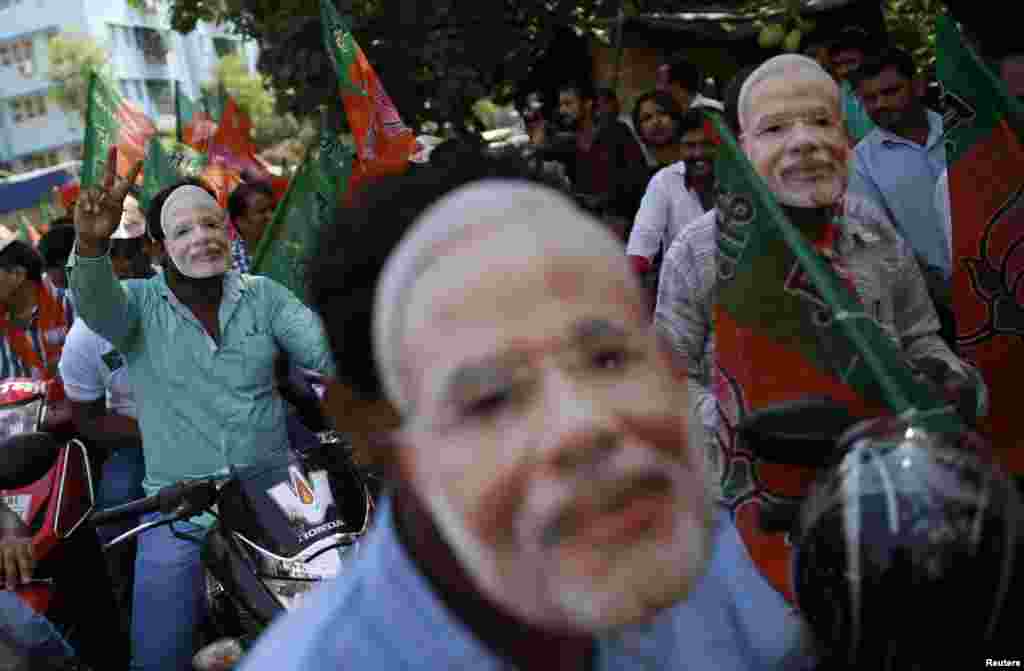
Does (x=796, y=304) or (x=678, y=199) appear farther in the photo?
(x=678, y=199)

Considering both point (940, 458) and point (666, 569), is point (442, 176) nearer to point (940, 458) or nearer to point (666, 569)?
point (666, 569)

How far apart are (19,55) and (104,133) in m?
67.2

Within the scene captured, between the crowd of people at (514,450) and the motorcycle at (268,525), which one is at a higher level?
the crowd of people at (514,450)

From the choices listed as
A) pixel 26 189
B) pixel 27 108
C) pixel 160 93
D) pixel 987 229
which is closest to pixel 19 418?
pixel 987 229

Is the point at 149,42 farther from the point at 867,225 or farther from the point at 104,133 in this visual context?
the point at 867,225

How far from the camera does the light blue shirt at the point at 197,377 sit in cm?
441

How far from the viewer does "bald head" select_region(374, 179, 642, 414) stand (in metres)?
1.48

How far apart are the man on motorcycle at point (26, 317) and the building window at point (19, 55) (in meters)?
66.5

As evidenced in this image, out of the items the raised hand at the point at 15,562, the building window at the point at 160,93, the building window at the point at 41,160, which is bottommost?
the building window at the point at 41,160

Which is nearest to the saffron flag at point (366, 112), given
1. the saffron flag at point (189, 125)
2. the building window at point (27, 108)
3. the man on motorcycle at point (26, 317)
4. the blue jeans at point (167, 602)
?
the man on motorcycle at point (26, 317)

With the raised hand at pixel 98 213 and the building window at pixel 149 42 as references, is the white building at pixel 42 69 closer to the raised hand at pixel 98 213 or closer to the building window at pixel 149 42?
the building window at pixel 149 42

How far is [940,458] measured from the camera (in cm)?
161

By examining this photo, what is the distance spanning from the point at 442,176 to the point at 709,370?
1824 millimetres

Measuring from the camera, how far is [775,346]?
2.70 m
